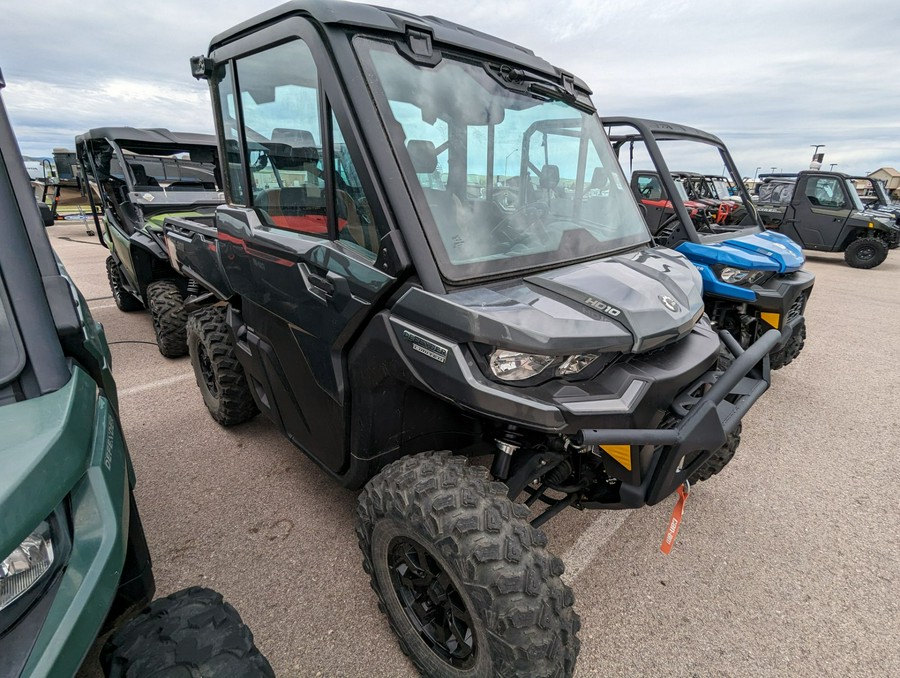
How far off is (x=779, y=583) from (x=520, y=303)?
6.49 feet

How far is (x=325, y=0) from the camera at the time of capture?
1.61m

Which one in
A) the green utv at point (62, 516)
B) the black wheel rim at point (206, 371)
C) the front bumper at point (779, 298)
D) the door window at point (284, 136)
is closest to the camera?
the green utv at point (62, 516)

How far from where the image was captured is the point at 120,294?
6391mm

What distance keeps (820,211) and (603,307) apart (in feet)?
44.0

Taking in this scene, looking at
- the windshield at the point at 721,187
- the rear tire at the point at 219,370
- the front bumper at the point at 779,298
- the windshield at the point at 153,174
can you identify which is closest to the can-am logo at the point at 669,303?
the rear tire at the point at 219,370

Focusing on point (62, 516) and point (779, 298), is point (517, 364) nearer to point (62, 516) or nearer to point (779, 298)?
point (62, 516)

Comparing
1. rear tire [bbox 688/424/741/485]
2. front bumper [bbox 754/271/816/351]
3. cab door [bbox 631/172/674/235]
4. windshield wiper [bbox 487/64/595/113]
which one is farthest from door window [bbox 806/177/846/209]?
windshield wiper [bbox 487/64/595/113]

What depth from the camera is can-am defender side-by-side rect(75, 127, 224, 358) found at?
15.7 ft

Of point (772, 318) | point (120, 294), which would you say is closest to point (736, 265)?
point (772, 318)

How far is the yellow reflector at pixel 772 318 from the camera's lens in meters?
3.88

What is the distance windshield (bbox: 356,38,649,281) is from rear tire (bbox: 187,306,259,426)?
2021 mm

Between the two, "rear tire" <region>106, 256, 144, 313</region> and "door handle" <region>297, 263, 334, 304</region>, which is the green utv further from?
"rear tire" <region>106, 256, 144, 313</region>

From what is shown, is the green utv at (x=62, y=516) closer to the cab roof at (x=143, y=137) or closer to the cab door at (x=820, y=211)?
the cab roof at (x=143, y=137)

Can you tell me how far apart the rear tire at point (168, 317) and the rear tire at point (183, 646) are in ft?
12.9
